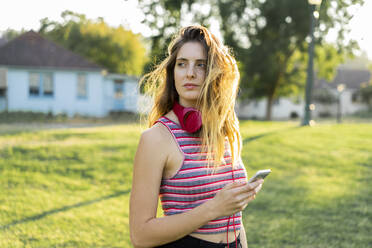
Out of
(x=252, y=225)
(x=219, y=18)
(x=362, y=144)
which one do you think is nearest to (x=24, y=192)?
(x=252, y=225)

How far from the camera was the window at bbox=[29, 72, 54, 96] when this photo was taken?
25.5m

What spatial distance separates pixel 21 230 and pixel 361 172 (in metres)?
7.46

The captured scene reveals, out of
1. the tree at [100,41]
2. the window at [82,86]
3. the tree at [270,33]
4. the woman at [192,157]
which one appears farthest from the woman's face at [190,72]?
the tree at [100,41]

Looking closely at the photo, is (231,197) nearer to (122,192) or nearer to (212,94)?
(212,94)

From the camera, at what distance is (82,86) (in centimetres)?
2677

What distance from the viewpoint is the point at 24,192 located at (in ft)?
23.6

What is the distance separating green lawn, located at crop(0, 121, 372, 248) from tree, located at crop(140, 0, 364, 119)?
44.5ft

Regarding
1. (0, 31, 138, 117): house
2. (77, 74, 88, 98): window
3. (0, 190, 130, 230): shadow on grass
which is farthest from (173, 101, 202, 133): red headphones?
(77, 74, 88, 98): window

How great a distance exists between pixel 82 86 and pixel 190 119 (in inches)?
1016

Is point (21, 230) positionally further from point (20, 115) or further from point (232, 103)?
point (20, 115)

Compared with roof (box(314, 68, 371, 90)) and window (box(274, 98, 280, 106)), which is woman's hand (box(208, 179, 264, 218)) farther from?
roof (box(314, 68, 371, 90))

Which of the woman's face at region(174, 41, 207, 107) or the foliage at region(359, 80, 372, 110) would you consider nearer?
the woman's face at region(174, 41, 207, 107)

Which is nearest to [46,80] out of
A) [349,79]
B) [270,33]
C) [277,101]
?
[270,33]

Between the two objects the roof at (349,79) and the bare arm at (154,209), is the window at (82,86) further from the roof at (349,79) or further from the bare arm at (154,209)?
the roof at (349,79)
